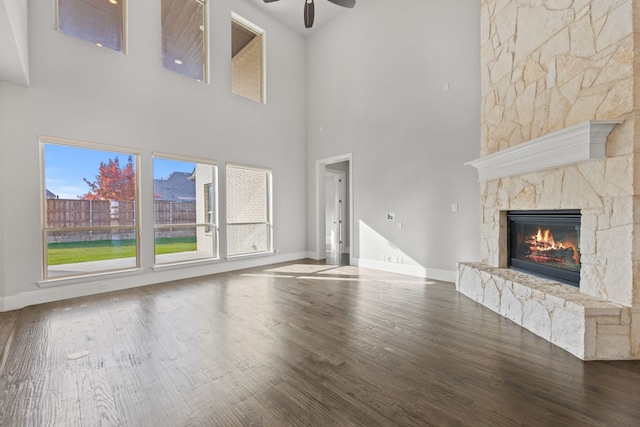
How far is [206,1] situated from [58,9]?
2.46 metres

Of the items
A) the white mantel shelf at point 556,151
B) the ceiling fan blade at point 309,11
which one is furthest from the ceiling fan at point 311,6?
the white mantel shelf at point 556,151

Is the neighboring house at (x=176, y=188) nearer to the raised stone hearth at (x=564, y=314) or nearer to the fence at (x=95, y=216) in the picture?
the fence at (x=95, y=216)

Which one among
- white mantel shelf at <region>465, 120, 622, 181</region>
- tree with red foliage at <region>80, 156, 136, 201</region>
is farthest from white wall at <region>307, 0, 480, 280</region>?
tree with red foliage at <region>80, 156, 136, 201</region>

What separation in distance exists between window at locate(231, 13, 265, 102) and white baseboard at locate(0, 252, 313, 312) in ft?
12.4

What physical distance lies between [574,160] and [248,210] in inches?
213

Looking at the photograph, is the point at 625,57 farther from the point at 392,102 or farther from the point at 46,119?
the point at 46,119

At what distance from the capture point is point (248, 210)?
20.0 ft

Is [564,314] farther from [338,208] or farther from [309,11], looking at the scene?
[338,208]

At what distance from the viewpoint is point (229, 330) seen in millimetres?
2754

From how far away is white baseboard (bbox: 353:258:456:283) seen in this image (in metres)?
4.53

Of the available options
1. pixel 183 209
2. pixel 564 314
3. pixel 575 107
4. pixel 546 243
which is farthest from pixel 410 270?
pixel 183 209

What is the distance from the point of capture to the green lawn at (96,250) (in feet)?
12.5

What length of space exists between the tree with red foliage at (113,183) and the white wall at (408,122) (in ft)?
13.4

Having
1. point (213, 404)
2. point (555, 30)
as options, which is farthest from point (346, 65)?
point (213, 404)
